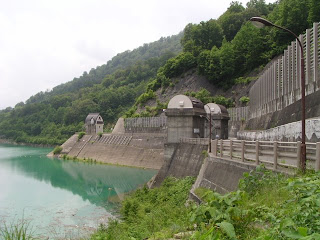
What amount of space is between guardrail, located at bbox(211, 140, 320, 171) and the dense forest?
30.2m

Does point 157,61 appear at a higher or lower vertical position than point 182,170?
higher

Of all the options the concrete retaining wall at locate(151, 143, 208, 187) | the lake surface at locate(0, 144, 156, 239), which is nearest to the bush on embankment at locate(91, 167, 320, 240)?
the lake surface at locate(0, 144, 156, 239)

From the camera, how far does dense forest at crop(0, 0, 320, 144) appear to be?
44.4 m

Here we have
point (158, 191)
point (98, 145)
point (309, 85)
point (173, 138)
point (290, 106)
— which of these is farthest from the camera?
point (98, 145)

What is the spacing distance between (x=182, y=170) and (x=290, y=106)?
9.84 metres

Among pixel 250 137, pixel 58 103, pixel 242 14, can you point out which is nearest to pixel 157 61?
pixel 58 103

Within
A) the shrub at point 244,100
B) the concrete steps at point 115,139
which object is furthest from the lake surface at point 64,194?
the shrub at point 244,100

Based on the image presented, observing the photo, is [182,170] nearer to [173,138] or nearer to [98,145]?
[173,138]

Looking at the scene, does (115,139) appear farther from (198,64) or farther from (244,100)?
(244,100)

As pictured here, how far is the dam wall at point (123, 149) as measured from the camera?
42.2m

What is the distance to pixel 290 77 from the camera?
17547 mm

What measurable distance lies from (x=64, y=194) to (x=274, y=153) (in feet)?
77.7

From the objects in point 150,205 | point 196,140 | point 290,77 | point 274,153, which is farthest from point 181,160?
point 274,153

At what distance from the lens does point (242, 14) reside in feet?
211
